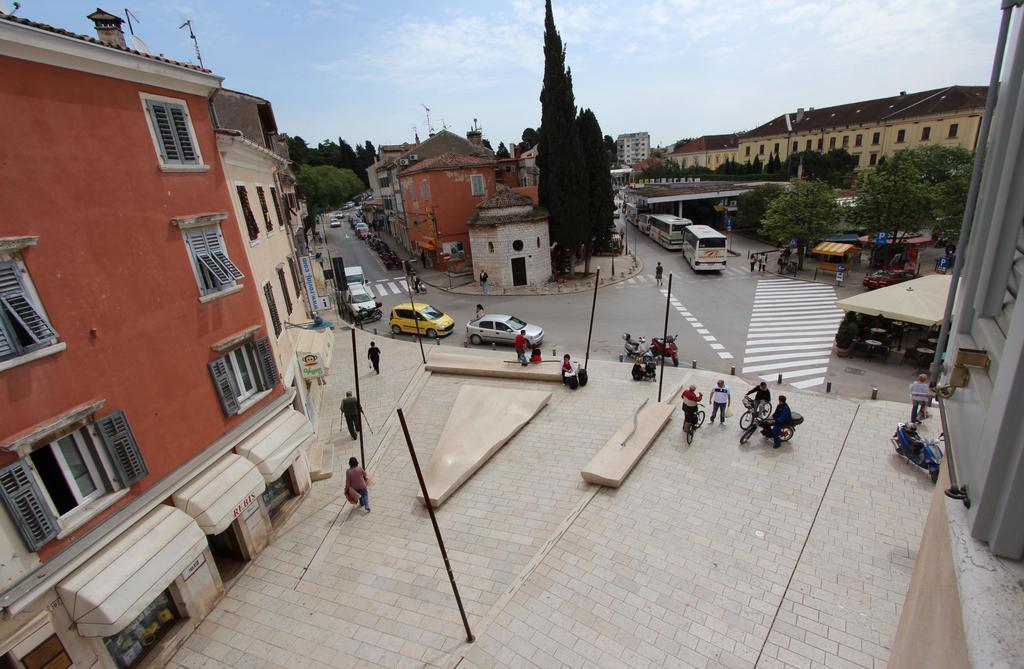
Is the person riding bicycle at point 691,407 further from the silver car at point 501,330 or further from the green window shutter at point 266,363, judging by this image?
the green window shutter at point 266,363

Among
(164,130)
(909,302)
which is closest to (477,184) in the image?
(909,302)

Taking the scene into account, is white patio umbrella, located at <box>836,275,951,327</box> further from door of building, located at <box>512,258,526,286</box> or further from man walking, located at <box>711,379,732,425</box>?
door of building, located at <box>512,258,526,286</box>

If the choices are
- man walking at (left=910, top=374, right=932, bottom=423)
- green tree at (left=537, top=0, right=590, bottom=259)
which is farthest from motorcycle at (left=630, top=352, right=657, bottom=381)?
green tree at (left=537, top=0, right=590, bottom=259)

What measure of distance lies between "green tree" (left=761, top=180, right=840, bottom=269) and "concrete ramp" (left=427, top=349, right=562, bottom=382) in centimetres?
2359

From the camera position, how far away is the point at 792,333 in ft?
68.2

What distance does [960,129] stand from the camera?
54312mm

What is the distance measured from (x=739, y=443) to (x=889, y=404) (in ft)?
16.6

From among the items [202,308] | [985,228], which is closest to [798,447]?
[985,228]

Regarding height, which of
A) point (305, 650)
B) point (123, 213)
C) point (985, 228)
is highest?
point (123, 213)

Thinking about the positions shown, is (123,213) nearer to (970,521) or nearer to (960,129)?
(970,521)

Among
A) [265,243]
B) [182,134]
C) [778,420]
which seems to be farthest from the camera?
[265,243]

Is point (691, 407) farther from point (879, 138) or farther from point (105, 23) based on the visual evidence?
point (879, 138)

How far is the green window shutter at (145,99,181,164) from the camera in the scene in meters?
8.13

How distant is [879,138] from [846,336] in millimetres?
61750
